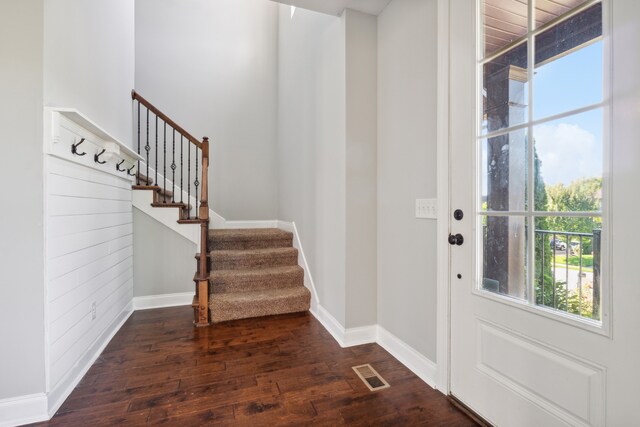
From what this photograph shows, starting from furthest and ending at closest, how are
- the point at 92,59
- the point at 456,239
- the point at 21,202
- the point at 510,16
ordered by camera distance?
the point at 92,59, the point at 456,239, the point at 21,202, the point at 510,16

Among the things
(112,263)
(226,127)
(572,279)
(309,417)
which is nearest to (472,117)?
(572,279)

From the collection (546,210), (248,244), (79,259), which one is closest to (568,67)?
(546,210)

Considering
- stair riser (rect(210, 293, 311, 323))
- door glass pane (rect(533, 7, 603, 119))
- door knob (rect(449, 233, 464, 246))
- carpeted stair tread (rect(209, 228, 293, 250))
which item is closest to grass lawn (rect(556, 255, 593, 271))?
door knob (rect(449, 233, 464, 246))

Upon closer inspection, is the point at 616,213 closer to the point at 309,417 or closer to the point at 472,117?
the point at 472,117

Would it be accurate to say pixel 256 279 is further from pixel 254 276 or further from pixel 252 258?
pixel 252 258

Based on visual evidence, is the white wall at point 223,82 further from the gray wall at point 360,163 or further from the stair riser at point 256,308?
the gray wall at point 360,163

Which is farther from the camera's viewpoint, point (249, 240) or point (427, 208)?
point (249, 240)

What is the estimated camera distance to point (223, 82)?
4.36m

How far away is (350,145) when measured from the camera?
87.6 inches

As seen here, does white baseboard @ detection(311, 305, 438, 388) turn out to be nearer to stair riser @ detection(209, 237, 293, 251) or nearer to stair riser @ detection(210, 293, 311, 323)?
stair riser @ detection(210, 293, 311, 323)

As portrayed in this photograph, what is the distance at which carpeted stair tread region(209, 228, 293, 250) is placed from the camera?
339 centimetres

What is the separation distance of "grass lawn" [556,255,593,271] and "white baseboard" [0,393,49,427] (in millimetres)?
2407

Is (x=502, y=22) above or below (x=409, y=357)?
above

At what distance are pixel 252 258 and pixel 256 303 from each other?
60 centimetres
